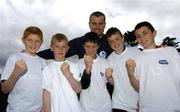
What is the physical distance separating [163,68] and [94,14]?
2.44 m

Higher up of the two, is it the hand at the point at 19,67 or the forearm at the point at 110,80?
the hand at the point at 19,67

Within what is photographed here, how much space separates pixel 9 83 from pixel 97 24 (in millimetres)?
2619

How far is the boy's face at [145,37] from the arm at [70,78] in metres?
1.35

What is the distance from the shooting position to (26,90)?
209 inches

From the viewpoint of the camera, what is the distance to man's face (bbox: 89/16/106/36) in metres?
6.97

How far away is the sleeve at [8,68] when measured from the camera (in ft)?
17.3

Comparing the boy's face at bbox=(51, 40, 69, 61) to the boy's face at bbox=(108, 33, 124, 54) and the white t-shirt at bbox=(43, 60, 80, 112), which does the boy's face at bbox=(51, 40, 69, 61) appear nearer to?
the white t-shirt at bbox=(43, 60, 80, 112)

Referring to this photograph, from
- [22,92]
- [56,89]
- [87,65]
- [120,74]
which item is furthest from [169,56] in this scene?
[22,92]

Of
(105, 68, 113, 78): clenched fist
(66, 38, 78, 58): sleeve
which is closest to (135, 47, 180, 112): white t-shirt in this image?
(105, 68, 113, 78): clenched fist

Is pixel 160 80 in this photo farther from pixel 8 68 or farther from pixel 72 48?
pixel 8 68

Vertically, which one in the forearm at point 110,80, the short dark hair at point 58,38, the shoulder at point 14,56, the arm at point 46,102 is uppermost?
the short dark hair at point 58,38

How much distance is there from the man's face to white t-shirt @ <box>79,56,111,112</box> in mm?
1314

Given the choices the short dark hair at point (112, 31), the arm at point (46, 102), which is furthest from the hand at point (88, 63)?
the short dark hair at point (112, 31)

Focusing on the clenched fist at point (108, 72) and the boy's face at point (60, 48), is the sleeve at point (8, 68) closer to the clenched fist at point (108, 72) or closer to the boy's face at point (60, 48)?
the boy's face at point (60, 48)
